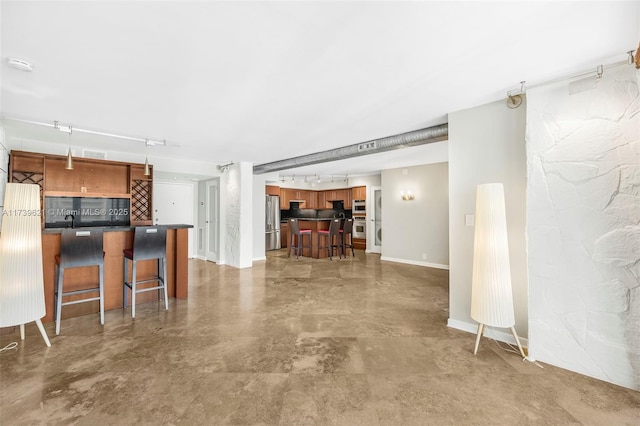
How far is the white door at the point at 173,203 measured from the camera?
6.70 meters

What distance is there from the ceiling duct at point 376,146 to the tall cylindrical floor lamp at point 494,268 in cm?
138

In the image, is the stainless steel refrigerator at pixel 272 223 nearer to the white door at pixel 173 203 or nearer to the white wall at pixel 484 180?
the white door at pixel 173 203

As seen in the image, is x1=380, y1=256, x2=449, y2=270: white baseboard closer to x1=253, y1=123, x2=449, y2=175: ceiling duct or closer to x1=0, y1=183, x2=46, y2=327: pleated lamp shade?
x1=253, y1=123, x2=449, y2=175: ceiling duct

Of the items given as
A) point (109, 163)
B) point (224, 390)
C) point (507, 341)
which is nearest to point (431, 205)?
point (507, 341)

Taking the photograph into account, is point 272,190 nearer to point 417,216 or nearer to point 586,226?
point 417,216

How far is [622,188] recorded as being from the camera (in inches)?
81.8

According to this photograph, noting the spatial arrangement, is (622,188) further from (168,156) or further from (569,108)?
(168,156)

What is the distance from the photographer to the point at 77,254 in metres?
3.04

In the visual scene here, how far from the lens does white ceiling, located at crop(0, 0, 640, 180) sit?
1596 millimetres

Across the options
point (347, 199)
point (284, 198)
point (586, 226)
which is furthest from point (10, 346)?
point (347, 199)

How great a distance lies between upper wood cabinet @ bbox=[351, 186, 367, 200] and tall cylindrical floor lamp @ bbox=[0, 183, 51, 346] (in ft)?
24.2

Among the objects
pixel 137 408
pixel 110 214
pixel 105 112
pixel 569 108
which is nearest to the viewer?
pixel 137 408

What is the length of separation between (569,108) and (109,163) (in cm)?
696

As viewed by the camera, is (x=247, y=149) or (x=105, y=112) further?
(x=247, y=149)
